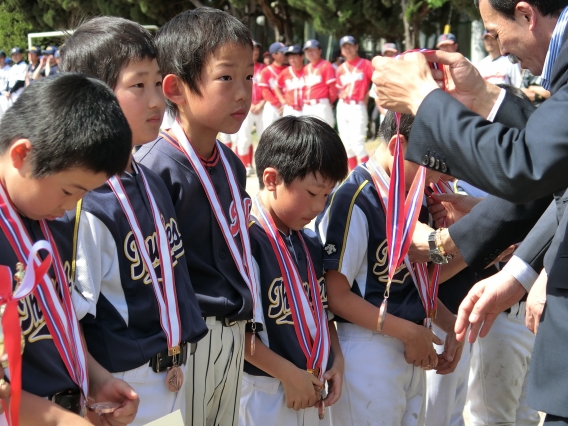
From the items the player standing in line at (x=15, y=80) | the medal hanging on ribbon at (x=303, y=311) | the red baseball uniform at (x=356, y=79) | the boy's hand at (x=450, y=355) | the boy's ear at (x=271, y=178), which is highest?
the boy's ear at (x=271, y=178)

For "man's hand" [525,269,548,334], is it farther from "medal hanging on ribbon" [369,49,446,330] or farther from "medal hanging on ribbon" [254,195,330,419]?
"medal hanging on ribbon" [254,195,330,419]

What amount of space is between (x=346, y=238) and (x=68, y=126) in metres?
1.49

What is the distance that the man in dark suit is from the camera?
1.98 meters

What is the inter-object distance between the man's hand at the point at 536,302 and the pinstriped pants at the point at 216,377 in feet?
3.50

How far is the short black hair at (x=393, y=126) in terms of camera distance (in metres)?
3.23

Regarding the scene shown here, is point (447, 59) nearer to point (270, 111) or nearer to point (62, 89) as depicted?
point (62, 89)

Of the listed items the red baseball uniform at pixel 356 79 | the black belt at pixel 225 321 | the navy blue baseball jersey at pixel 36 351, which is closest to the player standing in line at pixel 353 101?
the red baseball uniform at pixel 356 79

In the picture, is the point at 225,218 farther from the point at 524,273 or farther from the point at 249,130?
the point at 249,130

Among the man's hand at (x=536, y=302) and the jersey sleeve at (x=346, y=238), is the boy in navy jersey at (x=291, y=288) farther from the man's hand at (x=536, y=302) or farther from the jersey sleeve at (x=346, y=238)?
the man's hand at (x=536, y=302)

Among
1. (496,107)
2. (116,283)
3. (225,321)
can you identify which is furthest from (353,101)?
(116,283)

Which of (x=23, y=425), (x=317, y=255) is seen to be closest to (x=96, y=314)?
(x=23, y=425)

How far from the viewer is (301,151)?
3078 millimetres

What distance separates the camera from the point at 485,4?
236cm

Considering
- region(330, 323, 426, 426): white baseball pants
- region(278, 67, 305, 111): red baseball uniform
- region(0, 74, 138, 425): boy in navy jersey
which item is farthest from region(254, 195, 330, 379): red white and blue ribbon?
region(278, 67, 305, 111): red baseball uniform
